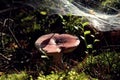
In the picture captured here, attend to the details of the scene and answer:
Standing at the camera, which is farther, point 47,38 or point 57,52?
point 47,38

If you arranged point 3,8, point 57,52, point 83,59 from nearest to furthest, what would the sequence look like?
point 57,52, point 83,59, point 3,8

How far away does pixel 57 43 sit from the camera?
10.3 feet

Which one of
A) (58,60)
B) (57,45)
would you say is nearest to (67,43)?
(57,45)

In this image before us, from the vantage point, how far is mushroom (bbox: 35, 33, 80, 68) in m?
2.90

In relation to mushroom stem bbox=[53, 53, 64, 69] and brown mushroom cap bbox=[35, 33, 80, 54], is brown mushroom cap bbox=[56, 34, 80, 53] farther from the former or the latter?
mushroom stem bbox=[53, 53, 64, 69]

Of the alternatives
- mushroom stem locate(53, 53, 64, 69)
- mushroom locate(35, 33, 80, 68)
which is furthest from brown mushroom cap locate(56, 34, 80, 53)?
mushroom stem locate(53, 53, 64, 69)

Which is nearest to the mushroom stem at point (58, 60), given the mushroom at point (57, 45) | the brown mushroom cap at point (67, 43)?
the mushroom at point (57, 45)

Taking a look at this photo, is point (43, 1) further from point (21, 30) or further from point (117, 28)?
point (117, 28)

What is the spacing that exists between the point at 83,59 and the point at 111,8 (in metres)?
1.14

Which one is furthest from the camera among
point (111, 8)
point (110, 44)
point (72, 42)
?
point (111, 8)

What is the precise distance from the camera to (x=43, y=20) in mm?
4242

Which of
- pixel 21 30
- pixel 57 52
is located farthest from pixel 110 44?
pixel 21 30

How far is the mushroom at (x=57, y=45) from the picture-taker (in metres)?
2.90

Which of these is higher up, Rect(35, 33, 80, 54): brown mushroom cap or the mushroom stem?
Rect(35, 33, 80, 54): brown mushroom cap
